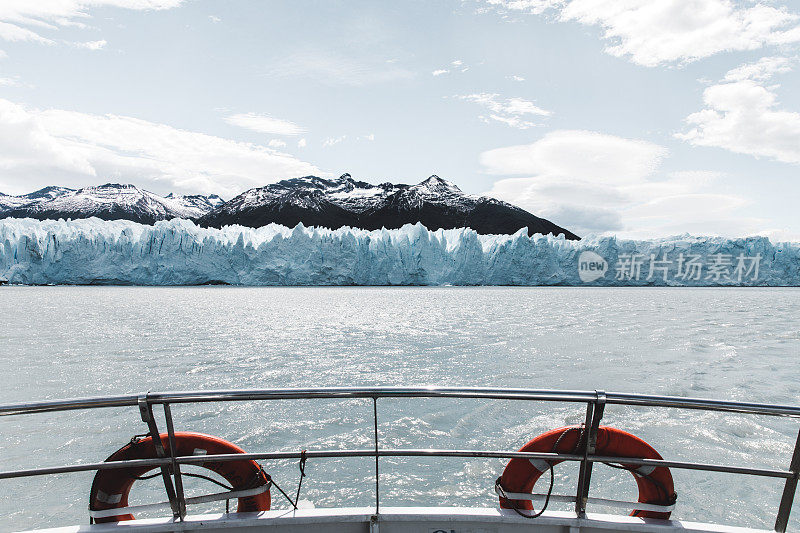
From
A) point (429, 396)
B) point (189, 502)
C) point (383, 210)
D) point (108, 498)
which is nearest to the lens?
point (429, 396)

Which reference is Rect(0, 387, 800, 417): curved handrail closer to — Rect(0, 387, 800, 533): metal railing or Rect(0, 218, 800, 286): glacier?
Rect(0, 387, 800, 533): metal railing

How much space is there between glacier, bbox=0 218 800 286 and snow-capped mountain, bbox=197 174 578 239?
312 feet

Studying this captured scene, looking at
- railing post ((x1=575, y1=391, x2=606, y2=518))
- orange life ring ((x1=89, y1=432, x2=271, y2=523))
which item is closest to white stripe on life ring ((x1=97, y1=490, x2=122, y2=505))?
orange life ring ((x1=89, y1=432, x2=271, y2=523))

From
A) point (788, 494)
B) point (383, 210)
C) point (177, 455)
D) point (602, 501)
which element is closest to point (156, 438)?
point (177, 455)

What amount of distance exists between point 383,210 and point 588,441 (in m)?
179

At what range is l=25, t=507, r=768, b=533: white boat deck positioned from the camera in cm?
232

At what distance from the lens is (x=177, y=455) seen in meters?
2.46

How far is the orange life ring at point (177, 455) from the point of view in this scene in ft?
7.93

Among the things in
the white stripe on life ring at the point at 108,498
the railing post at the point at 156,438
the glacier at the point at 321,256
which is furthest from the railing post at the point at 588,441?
the glacier at the point at 321,256

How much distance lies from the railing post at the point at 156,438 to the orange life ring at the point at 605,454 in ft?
5.62

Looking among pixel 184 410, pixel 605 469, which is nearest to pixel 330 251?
pixel 184 410

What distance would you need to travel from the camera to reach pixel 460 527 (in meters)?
2.37

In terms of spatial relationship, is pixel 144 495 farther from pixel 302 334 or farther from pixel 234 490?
pixel 302 334

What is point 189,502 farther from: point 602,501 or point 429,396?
point 602,501
